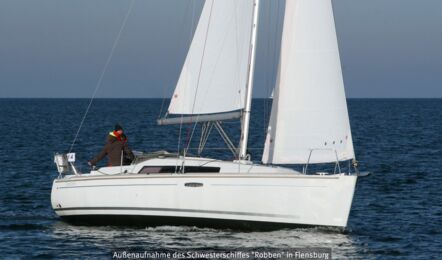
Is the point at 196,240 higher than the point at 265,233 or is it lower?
lower

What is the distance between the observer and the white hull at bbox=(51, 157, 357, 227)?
20.5 m

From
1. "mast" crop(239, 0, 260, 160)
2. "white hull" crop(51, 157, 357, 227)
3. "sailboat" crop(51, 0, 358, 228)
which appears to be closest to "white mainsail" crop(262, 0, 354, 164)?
"sailboat" crop(51, 0, 358, 228)

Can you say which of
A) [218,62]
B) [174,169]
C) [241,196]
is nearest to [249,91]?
[218,62]

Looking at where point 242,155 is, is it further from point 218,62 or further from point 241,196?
point 218,62

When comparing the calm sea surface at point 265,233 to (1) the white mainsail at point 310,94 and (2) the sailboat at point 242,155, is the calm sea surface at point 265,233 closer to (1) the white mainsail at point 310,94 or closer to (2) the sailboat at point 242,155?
(2) the sailboat at point 242,155

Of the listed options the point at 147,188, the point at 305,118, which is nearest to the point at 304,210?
the point at 305,118

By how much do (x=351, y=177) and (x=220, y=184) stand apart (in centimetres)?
282

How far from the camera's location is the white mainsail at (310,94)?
21406 mm

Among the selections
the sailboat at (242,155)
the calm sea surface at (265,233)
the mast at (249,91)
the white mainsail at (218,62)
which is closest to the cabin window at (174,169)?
the sailboat at (242,155)

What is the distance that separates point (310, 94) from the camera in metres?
21.5

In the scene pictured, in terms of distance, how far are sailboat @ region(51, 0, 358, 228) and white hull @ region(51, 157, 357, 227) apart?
0.07 feet

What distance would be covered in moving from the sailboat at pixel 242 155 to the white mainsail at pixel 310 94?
0.07ft

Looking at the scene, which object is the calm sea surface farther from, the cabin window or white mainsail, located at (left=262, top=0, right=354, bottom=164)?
white mainsail, located at (left=262, top=0, right=354, bottom=164)

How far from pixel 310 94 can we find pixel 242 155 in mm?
2105
